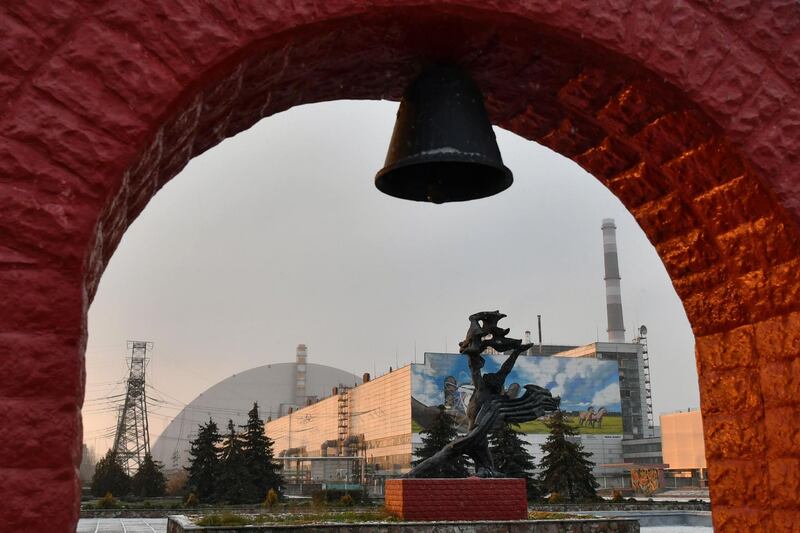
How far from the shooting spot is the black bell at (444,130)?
2.93 metres

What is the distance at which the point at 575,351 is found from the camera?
59.7 metres

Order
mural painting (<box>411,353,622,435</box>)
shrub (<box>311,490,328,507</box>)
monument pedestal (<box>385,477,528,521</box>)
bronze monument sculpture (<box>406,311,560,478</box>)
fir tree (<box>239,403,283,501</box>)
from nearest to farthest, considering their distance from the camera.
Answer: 1. monument pedestal (<box>385,477,528,521</box>)
2. bronze monument sculpture (<box>406,311,560,478</box>)
3. shrub (<box>311,490,328,507</box>)
4. fir tree (<box>239,403,283,501</box>)
5. mural painting (<box>411,353,622,435</box>)

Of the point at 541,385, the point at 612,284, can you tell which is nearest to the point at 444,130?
the point at 541,385

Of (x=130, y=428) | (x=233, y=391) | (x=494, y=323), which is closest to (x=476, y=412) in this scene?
(x=494, y=323)

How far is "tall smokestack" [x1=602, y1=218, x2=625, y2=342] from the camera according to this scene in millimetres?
60812

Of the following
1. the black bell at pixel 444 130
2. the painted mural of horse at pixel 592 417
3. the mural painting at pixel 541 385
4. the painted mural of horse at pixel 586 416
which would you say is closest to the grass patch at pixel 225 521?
the black bell at pixel 444 130

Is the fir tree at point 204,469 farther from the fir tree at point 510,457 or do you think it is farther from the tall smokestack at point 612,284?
the tall smokestack at point 612,284

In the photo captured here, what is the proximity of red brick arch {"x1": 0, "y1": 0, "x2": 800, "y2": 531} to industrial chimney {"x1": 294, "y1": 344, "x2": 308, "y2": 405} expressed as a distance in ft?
264

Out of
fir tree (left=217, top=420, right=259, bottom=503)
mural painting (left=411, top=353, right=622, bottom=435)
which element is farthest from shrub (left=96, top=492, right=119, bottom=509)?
mural painting (left=411, top=353, right=622, bottom=435)

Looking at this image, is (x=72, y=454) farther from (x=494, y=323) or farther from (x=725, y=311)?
(x=494, y=323)

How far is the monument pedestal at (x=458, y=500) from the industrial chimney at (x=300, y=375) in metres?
69.8

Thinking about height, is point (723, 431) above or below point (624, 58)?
below

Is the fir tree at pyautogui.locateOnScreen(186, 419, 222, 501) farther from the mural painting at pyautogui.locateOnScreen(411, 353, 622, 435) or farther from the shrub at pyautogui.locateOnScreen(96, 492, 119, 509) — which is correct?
the mural painting at pyautogui.locateOnScreen(411, 353, 622, 435)

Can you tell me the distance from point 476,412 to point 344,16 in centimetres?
1311
